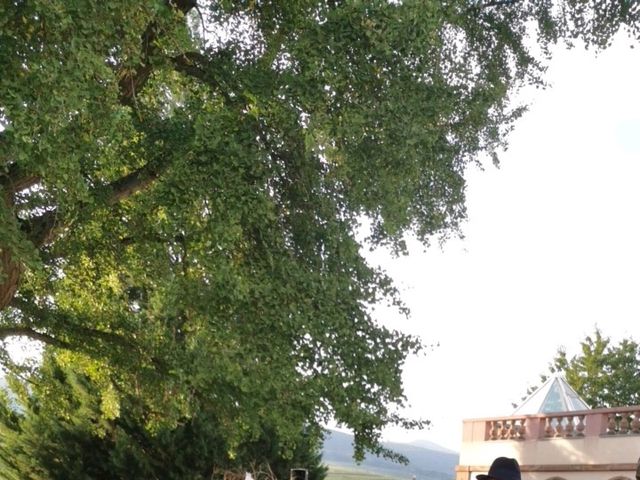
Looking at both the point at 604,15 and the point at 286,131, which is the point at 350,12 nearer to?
the point at 286,131

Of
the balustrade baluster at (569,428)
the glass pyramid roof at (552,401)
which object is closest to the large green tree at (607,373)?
the glass pyramid roof at (552,401)

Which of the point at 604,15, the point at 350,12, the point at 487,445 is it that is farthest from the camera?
the point at 487,445

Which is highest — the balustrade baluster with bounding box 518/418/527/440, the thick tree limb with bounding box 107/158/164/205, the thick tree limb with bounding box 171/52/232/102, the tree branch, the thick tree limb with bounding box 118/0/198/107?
the tree branch

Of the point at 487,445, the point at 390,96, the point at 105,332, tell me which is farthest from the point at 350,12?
the point at 487,445

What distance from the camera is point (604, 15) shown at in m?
15.2

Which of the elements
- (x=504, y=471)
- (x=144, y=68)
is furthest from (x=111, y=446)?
(x=504, y=471)

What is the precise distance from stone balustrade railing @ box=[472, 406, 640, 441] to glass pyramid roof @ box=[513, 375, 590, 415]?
0.78 metres

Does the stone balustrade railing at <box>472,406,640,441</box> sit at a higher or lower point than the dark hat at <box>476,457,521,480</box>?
higher

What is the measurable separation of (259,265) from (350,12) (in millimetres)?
3305

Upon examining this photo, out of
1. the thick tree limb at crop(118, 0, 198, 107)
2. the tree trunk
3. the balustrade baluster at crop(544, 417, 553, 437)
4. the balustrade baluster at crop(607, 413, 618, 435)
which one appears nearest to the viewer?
the thick tree limb at crop(118, 0, 198, 107)

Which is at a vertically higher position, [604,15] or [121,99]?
[604,15]

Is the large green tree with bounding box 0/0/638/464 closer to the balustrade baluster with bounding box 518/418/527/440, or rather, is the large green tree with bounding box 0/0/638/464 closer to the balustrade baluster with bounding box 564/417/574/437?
the balustrade baluster with bounding box 564/417/574/437

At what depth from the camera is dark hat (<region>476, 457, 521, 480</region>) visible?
18.7ft

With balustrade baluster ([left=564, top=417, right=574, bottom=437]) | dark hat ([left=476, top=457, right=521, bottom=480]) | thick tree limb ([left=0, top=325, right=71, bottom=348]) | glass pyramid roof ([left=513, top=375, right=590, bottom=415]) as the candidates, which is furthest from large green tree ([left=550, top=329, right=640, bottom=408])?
dark hat ([left=476, top=457, right=521, bottom=480])
